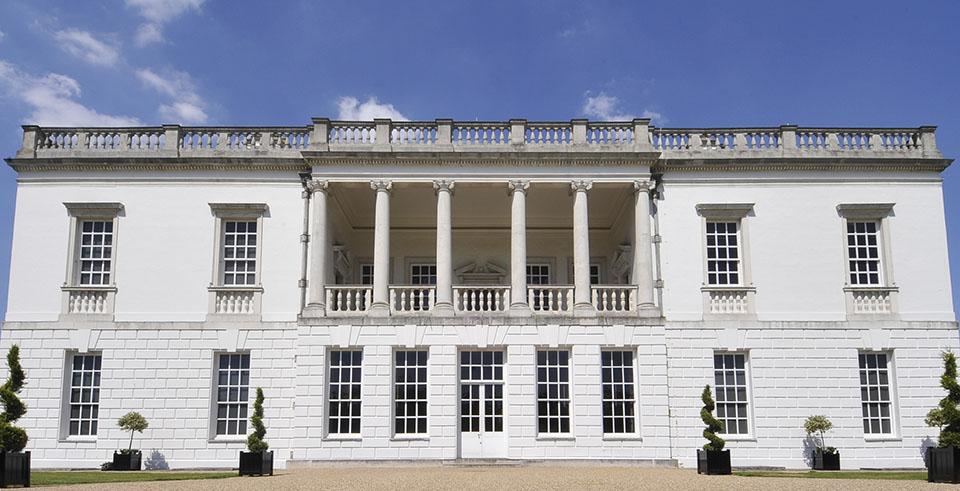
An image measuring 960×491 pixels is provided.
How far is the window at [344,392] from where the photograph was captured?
67.3 feet

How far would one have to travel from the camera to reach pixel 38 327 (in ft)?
68.6

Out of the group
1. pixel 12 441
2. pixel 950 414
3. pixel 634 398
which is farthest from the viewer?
pixel 634 398

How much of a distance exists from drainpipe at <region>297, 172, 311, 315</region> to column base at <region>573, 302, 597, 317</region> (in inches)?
271

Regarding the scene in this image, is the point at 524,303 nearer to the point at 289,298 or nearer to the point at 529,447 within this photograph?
the point at 529,447

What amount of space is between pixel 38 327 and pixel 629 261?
15509 millimetres

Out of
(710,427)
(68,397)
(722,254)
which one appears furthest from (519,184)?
(68,397)

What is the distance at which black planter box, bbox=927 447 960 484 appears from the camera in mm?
14977

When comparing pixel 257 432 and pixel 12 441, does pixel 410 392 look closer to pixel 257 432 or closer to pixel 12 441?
pixel 257 432

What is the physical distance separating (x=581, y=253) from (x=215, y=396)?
9.98 metres

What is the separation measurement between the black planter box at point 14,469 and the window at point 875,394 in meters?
18.5

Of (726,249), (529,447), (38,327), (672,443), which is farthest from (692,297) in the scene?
(38,327)

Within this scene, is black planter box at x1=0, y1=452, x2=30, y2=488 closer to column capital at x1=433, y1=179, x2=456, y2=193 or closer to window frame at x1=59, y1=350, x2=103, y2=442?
window frame at x1=59, y1=350, x2=103, y2=442

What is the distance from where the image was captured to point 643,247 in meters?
21.2

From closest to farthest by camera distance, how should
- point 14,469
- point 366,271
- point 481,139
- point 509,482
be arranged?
point 14,469 → point 509,482 → point 481,139 → point 366,271
